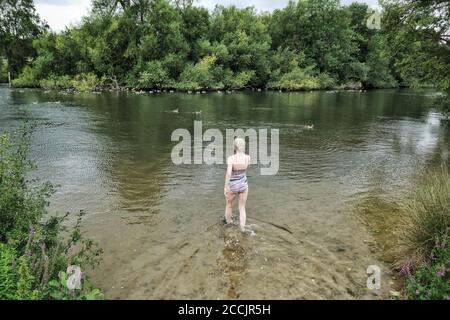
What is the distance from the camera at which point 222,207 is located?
948 cm

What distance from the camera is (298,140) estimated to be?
18578mm

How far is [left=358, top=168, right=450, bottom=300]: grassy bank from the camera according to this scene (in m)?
5.25

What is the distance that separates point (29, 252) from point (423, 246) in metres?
6.15

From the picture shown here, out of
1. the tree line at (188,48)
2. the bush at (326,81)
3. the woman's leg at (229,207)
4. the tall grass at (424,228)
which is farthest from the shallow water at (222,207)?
the bush at (326,81)

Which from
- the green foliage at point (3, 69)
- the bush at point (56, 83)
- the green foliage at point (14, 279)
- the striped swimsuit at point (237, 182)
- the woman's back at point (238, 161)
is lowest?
the green foliage at point (14, 279)

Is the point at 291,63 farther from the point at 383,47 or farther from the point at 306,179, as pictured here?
the point at 306,179

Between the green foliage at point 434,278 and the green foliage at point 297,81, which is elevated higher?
the green foliage at point 297,81

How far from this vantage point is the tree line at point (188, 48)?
5278 cm

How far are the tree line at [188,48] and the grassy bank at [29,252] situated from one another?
1805 inches

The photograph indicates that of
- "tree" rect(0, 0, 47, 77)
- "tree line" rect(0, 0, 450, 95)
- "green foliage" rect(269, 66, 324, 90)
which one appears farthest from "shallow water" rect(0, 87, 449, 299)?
"tree" rect(0, 0, 47, 77)

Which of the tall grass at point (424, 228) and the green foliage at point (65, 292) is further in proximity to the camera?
the tall grass at point (424, 228)

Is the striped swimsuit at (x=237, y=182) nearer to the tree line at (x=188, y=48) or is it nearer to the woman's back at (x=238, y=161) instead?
the woman's back at (x=238, y=161)

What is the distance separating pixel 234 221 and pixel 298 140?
429 inches

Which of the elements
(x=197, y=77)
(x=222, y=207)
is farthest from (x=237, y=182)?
(x=197, y=77)
